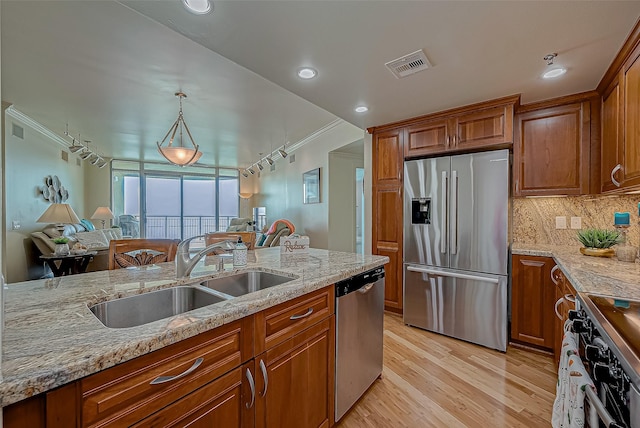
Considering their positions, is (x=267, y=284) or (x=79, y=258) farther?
(x=79, y=258)

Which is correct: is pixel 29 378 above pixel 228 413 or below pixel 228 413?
above

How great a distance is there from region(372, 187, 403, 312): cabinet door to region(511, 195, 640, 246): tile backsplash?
1.15 meters

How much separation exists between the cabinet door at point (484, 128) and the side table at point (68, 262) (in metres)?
5.09

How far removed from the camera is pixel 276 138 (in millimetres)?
6148

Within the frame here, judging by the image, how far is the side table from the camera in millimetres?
4191

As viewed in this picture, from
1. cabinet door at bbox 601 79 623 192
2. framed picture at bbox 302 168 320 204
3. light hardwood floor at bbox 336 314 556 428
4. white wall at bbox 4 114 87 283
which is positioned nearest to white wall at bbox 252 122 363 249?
framed picture at bbox 302 168 320 204

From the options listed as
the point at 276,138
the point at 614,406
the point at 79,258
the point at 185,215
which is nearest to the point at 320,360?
the point at 614,406

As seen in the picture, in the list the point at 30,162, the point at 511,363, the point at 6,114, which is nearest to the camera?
the point at 511,363

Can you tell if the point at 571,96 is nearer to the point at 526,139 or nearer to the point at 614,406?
the point at 526,139

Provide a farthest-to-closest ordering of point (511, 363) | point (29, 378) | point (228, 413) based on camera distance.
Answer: point (511, 363) → point (228, 413) → point (29, 378)

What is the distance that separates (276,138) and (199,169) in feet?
14.2

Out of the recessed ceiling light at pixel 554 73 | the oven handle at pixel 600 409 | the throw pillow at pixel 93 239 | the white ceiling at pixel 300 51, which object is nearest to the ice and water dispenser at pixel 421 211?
the white ceiling at pixel 300 51

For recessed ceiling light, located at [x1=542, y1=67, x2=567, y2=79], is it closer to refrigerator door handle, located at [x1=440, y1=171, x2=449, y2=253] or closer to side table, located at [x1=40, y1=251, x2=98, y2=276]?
refrigerator door handle, located at [x1=440, y1=171, x2=449, y2=253]

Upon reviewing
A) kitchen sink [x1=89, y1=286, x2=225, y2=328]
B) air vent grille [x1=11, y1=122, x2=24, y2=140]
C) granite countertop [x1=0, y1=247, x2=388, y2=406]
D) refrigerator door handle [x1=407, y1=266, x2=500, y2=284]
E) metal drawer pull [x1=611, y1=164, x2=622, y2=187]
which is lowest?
refrigerator door handle [x1=407, y1=266, x2=500, y2=284]
